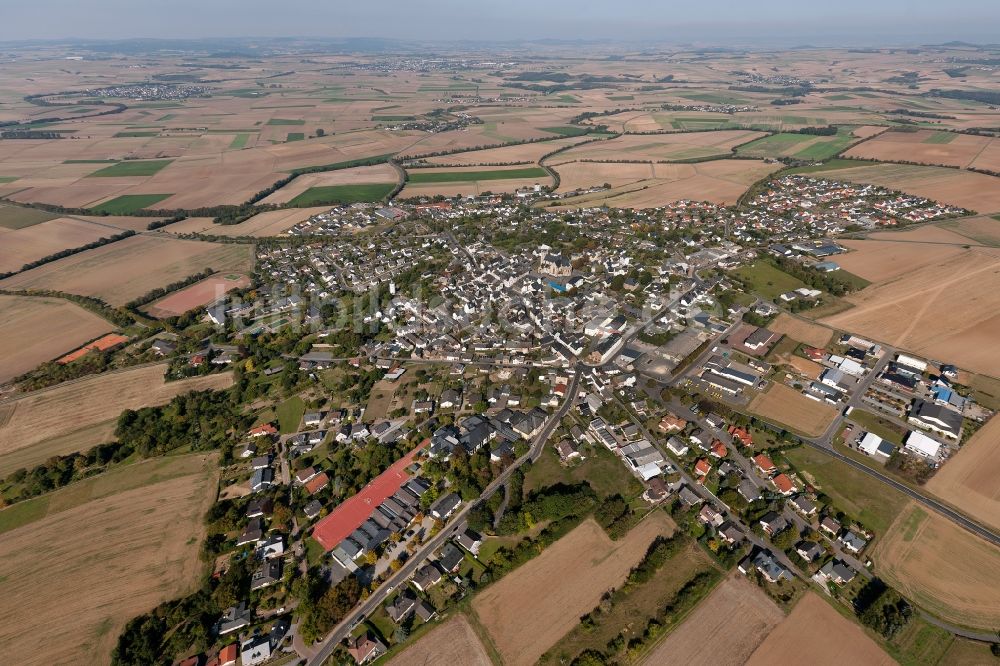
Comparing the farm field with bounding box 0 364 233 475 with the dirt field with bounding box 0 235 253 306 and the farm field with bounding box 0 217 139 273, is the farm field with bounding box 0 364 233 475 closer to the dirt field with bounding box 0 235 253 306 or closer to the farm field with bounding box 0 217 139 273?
the dirt field with bounding box 0 235 253 306

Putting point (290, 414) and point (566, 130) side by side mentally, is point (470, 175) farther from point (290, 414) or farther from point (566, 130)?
point (290, 414)

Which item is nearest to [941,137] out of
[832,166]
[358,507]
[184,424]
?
[832,166]

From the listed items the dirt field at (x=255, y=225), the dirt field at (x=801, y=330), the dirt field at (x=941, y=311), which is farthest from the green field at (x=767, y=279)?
the dirt field at (x=255, y=225)

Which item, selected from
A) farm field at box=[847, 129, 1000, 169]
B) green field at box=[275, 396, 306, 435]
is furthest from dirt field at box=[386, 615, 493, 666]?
farm field at box=[847, 129, 1000, 169]

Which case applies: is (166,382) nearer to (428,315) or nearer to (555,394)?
(428,315)

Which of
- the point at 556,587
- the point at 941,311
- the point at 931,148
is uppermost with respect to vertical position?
the point at 931,148

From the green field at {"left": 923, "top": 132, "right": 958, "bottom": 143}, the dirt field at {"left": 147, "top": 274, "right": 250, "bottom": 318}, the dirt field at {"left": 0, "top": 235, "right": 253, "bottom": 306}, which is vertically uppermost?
the green field at {"left": 923, "top": 132, "right": 958, "bottom": 143}

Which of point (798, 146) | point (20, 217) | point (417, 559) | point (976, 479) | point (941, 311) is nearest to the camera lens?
point (417, 559)
